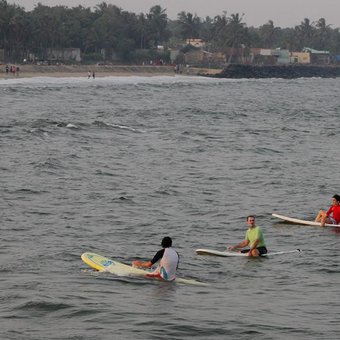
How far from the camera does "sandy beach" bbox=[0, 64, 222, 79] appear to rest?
14740cm

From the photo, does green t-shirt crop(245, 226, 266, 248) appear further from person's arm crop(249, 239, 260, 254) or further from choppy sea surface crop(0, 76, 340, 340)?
choppy sea surface crop(0, 76, 340, 340)

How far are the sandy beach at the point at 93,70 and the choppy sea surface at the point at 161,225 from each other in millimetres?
81481

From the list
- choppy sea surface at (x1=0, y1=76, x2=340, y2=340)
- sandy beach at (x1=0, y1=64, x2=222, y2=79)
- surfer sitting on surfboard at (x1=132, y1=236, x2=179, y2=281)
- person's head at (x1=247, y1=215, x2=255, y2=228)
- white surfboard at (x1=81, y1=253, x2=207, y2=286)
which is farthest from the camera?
sandy beach at (x1=0, y1=64, x2=222, y2=79)

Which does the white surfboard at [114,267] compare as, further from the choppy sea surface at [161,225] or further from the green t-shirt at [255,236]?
the green t-shirt at [255,236]

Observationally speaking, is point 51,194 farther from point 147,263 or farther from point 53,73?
point 53,73

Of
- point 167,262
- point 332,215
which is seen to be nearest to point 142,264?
point 167,262

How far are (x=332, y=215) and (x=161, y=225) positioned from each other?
4941 mm

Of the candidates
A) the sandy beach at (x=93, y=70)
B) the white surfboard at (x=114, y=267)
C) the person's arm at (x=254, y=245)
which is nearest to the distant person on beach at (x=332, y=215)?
the person's arm at (x=254, y=245)

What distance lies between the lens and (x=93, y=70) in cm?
16538

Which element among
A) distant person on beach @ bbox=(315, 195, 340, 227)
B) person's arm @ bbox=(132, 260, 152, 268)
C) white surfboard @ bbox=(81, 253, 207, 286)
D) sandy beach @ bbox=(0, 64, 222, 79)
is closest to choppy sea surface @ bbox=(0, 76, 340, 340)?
white surfboard @ bbox=(81, 253, 207, 286)

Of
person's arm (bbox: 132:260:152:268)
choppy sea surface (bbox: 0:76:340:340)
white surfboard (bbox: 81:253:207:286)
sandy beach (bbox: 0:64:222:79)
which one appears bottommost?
sandy beach (bbox: 0:64:222:79)

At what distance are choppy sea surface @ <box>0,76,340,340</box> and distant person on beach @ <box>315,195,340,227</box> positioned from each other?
0.36m

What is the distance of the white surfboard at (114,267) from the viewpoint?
70.8 ft

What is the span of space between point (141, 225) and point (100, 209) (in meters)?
2.87
